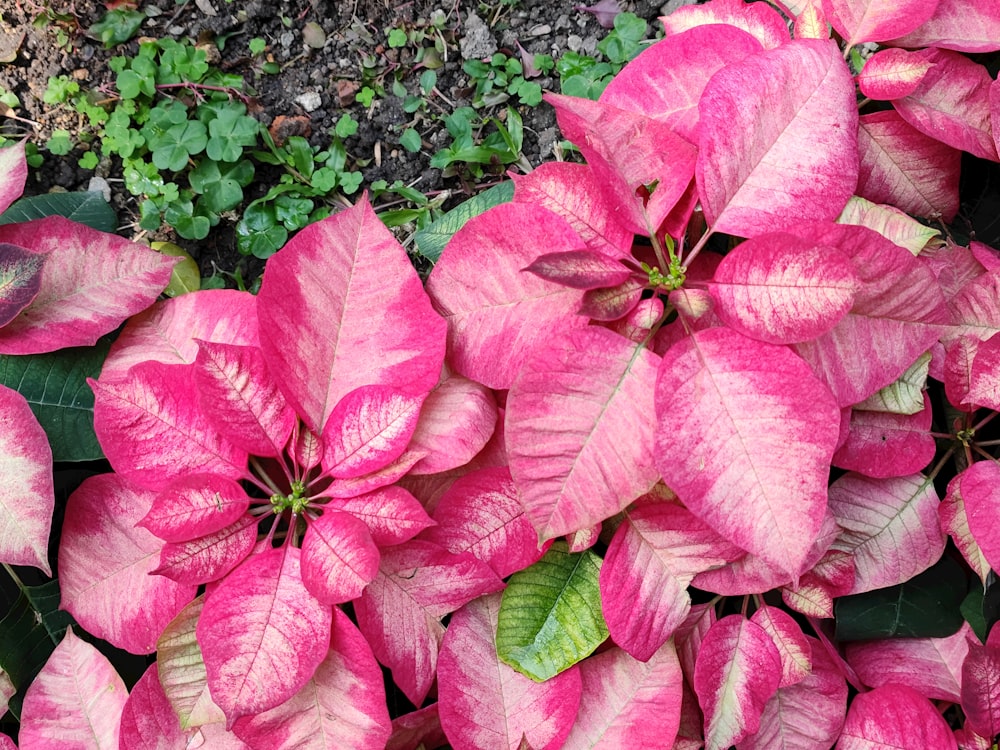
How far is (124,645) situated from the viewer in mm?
865

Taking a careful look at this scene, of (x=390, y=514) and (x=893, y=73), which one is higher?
(x=893, y=73)

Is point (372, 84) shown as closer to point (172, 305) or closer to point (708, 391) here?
point (172, 305)

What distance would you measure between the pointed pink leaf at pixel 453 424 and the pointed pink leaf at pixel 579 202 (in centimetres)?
20

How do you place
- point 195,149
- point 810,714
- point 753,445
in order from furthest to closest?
point 195,149, point 810,714, point 753,445

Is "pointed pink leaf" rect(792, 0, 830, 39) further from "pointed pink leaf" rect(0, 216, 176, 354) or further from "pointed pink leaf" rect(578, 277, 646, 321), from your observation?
"pointed pink leaf" rect(0, 216, 176, 354)

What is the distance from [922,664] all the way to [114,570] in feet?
3.16

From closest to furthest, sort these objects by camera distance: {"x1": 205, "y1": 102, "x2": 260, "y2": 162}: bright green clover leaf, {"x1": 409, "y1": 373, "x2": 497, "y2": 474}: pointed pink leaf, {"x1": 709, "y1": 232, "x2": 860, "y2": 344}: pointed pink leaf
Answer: {"x1": 709, "y1": 232, "x2": 860, "y2": 344}: pointed pink leaf < {"x1": 409, "y1": 373, "x2": 497, "y2": 474}: pointed pink leaf < {"x1": 205, "y1": 102, "x2": 260, "y2": 162}: bright green clover leaf

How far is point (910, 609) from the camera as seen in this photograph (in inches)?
38.2

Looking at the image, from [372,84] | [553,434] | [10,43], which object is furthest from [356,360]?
[10,43]

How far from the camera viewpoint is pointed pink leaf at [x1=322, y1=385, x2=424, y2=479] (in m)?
0.78

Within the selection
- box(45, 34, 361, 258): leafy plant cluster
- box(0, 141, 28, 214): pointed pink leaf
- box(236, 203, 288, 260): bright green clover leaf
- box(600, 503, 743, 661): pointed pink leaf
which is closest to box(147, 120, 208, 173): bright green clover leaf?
box(45, 34, 361, 258): leafy plant cluster

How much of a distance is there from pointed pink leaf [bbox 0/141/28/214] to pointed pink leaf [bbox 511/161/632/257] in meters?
0.56

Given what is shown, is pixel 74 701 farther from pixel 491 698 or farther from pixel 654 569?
pixel 654 569

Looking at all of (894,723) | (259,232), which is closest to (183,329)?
(259,232)
